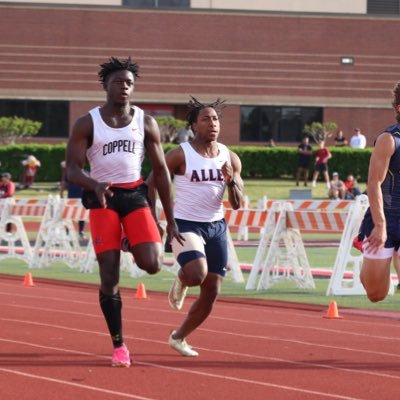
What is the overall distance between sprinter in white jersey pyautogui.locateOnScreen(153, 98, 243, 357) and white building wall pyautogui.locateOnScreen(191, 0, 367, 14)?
4960cm

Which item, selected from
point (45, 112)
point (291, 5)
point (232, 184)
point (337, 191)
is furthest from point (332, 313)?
point (291, 5)

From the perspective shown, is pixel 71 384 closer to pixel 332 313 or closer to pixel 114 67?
pixel 114 67

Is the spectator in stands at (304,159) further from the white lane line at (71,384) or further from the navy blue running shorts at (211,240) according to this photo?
the white lane line at (71,384)

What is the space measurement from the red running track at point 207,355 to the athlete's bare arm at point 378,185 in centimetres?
95

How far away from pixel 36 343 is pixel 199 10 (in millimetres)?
48645

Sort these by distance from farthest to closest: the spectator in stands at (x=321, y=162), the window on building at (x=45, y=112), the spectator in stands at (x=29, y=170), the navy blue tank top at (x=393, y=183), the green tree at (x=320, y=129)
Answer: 1. the window on building at (x=45, y=112)
2. the green tree at (x=320, y=129)
3. the spectator in stands at (x=321, y=162)
4. the spectator in stands at (x=29, y=170)
5. the navy blue tank top at (x=393, y=183)

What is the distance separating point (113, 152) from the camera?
9773 mm

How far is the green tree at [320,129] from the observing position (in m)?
56.0

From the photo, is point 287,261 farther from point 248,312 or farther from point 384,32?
point 384,32

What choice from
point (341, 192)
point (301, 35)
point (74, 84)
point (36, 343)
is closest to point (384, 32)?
point (301, 35)

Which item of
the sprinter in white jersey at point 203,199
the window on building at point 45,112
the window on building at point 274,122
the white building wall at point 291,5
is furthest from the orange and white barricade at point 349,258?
the white building wall at point 291,5

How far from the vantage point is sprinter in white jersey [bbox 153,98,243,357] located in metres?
10.6

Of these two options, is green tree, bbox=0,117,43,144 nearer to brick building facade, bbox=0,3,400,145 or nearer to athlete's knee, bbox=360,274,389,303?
brick building facade, bbox=0,3,400,145

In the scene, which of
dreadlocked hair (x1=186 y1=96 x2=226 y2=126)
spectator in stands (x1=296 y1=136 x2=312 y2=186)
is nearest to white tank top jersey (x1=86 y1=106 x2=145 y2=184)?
dreadlocked hair (x1=186 y1=96 x2=226 y2=126)
